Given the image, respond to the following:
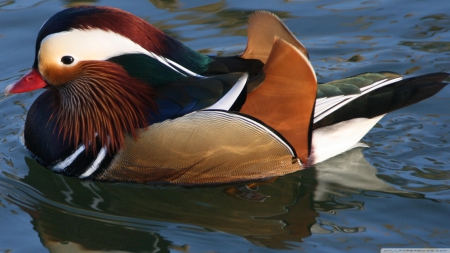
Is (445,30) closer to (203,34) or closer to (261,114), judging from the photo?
(203,34)

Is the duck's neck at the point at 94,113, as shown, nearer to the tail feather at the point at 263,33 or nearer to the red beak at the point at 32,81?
the red beak at the point at 32,81

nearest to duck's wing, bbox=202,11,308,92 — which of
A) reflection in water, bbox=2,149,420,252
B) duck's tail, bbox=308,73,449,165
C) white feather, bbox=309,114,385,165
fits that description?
duck's tail, bbox=308,73,449,165

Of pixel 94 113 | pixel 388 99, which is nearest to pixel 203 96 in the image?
pixel 94 113

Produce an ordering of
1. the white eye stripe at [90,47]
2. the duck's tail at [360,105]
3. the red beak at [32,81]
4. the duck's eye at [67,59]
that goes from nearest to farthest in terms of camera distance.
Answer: the white eye stripe at [90,47], the duck's eye at [67,59], the red beak at [32,81], the duck's tail at [360,105]

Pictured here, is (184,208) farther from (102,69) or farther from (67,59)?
(67,59)

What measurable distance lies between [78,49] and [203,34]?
250 centimetres

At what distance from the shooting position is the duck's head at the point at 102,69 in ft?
13.9

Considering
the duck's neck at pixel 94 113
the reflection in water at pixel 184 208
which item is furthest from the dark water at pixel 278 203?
the duck's neck at pixel 94 113

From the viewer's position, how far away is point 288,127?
4371mm

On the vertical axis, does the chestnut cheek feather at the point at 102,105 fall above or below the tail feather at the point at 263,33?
below

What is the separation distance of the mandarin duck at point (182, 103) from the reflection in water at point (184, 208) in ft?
0.43

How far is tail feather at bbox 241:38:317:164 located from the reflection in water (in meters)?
0.46

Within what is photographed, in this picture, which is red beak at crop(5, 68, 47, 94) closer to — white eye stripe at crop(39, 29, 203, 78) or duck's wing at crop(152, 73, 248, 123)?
white eye stripe at crop(39, 29, 203, 78)

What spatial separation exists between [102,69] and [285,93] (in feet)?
3.65
